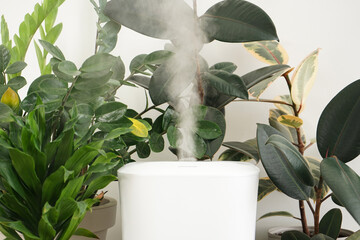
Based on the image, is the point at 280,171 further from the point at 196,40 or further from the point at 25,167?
the point at 25,167

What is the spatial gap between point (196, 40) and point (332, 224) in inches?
20.3

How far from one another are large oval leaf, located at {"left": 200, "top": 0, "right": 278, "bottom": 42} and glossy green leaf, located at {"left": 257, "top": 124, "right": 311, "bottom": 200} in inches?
7.5

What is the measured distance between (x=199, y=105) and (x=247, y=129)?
0.29 metres

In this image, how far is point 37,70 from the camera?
122 cm

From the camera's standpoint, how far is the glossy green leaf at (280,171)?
2.63ft

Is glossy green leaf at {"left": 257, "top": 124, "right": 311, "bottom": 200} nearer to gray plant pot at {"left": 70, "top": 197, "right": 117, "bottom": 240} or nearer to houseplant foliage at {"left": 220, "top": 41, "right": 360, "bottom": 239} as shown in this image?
houseplant foliage at {"left": 220, "top": 41, "right": 360, "bottom": 239}

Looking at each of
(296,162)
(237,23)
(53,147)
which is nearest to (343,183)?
(296,162)

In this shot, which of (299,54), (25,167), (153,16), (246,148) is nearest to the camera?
(25,167)

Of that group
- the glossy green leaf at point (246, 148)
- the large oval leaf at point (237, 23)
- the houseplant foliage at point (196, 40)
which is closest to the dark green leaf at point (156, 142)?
the houseplant foliage at point (196, 40)

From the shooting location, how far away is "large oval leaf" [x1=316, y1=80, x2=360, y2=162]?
77 centimetres

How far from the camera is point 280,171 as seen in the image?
806mm

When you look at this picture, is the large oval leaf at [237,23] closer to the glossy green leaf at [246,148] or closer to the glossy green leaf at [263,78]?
the glossy green leaf at [263,78]

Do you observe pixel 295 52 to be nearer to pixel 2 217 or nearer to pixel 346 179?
pixel 346 179

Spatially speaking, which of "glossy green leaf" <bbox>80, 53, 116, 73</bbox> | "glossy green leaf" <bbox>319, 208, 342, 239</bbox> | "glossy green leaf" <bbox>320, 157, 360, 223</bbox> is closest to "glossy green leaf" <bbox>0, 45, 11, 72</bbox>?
"glossy green leaf" <bbox>80, 53, 116, 73</bbox>
